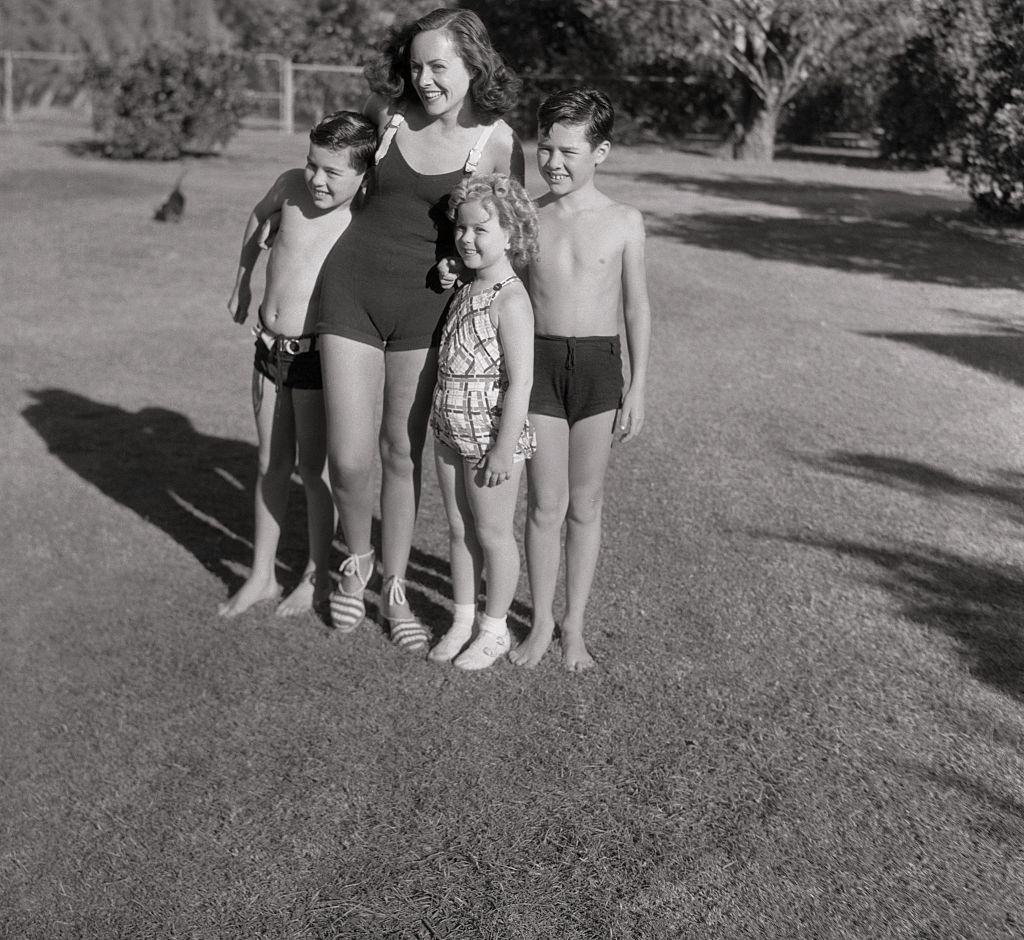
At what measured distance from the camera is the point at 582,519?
3992mm

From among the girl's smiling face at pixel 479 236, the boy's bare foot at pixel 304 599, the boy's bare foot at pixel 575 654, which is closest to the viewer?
the girl's smiling face at pixel 479 236

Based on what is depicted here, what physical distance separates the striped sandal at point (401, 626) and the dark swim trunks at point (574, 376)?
0.86 meters

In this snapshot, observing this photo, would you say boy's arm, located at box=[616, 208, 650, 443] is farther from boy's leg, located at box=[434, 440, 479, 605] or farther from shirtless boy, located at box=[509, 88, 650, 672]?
boy's leg, located at box=[434, 440, 479, 605]

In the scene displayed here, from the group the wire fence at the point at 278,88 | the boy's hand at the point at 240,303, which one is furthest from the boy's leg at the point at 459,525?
the wire fence at the point at 278,88

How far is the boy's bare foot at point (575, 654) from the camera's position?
160 inches

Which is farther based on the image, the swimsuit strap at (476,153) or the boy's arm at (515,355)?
the swimsuit strap at (476,153)

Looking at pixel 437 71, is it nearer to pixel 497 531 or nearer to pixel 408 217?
pixel 408 217

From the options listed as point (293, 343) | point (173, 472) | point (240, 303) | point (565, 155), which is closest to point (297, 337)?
point (293, 343)

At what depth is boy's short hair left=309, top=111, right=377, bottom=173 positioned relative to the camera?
3.88 meters

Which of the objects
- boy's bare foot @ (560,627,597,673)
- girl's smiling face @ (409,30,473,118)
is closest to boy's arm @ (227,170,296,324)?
A: girl's smiling face @ (409,30,473,118)

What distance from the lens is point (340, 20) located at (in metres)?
36.4

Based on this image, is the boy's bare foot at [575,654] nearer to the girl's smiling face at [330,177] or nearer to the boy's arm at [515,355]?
the boy's arm at [515,355]

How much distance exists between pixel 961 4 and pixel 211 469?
13.1 meters

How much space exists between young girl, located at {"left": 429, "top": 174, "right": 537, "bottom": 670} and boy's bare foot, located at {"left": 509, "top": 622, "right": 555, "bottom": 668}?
0.14 m
